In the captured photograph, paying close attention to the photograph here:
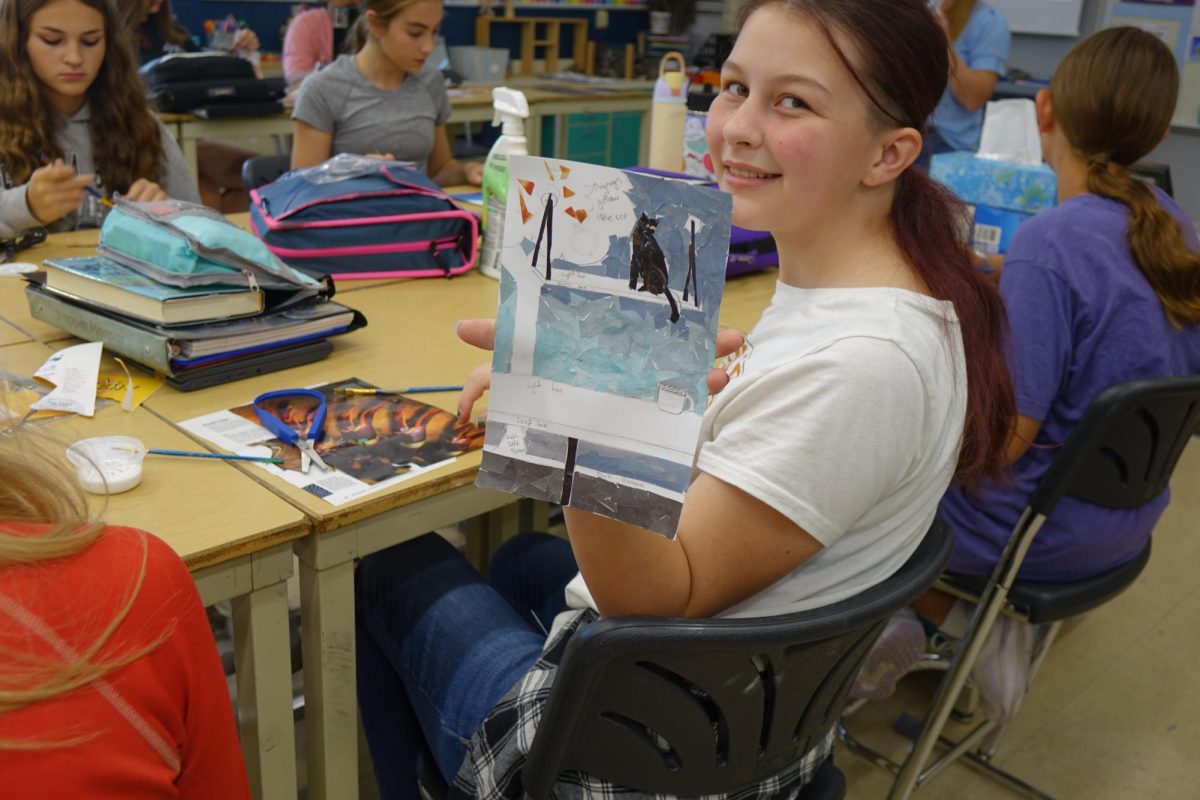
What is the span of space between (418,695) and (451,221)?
1.07m

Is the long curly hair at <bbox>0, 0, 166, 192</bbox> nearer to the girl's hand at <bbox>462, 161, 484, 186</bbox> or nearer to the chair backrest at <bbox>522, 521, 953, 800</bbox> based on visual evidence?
the girl's hand at <bbox>462, 161, 484, 186</bbox>

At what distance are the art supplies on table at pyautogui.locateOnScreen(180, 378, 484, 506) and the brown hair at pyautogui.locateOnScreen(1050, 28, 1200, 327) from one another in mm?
1033

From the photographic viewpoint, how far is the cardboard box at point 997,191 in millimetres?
2184

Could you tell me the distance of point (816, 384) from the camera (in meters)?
0.88

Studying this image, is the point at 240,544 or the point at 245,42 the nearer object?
the point at 240,544

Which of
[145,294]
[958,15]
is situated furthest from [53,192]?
[958,15]

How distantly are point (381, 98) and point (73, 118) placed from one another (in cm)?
86

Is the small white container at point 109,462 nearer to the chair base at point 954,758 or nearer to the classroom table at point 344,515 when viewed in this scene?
the classroom table at point 344,515

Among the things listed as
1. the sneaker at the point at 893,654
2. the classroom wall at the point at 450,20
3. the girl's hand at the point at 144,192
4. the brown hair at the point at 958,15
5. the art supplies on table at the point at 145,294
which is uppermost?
the brown hair at the point at 958,15

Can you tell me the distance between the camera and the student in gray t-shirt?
9.23ft

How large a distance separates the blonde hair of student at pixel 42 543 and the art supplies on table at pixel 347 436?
1.57ft

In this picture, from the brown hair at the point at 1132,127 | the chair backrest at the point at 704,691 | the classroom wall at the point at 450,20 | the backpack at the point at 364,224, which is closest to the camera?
the chair backrest at the point at 704,691

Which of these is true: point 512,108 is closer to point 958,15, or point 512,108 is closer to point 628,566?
point 628,566

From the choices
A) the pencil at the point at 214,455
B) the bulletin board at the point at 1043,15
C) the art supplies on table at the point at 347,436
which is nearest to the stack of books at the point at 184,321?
the art supplies on table at the point at 347,436
